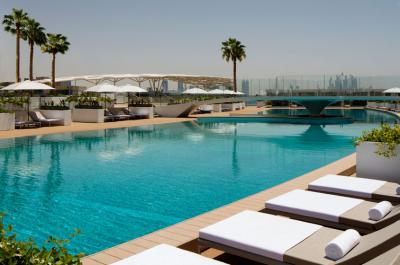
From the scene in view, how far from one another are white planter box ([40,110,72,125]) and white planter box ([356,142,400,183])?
2034 cm

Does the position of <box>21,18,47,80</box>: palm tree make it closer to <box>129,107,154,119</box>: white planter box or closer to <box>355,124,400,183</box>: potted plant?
<box>129,107,154,119</box>: white planter box

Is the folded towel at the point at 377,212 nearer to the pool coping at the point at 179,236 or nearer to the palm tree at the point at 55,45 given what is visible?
the pool coping at the point at 179,236

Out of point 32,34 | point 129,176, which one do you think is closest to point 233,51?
point 32,34

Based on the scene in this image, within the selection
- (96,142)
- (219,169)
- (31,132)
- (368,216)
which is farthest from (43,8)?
(368,216)

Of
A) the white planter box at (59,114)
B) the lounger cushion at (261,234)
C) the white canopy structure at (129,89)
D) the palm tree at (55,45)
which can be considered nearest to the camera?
the lounger cushion at (261,234)

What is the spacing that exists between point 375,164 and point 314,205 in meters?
3.53

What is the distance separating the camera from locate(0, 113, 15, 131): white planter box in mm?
20875

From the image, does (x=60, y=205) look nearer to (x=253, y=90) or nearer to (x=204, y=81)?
(x=253, y=90)

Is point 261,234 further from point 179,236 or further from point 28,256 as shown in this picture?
point 28,256

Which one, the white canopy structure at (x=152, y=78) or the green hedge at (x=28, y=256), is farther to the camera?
the white canopy structure at (x=152, y=78)

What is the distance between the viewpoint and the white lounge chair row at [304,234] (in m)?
3.75

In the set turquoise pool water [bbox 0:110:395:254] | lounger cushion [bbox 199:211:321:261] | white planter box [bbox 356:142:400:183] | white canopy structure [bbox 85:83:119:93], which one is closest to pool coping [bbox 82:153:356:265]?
lounger cushion [bbox 199:211:321:261]

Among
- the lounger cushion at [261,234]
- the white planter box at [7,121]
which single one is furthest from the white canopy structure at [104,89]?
the lounger cushion at [261,234]

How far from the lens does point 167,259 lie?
380cm
